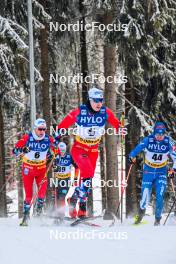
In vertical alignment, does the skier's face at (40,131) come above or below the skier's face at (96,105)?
below

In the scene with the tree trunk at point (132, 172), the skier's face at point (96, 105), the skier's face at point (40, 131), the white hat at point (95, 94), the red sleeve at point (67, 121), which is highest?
the white hat at point (95, 94)

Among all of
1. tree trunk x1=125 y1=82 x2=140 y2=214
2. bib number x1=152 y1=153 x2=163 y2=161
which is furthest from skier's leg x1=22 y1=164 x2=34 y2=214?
tree trunk x1=125 y1=82 x2=140 y2=214

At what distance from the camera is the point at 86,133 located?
372 inches

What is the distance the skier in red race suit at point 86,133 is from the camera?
368 inches

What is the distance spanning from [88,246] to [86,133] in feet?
9.57

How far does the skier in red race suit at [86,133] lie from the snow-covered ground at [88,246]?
53.4 inches

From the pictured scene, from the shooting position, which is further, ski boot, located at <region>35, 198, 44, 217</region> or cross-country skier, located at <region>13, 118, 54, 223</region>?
ski boot, located at <region>35, 198, 44, 217</region>

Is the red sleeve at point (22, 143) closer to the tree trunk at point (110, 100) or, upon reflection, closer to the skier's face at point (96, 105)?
the skier's face at point (96, 105)

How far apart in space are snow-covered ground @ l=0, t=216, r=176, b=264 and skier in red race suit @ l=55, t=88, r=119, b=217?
4.45 feet

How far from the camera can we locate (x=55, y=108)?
21.5 meters

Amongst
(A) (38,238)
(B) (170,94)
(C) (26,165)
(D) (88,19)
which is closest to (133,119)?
(B) (170,94)

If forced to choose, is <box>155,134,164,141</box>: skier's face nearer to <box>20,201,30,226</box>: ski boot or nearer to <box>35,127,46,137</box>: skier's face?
<box>35,127,46,137</box>: skier's face

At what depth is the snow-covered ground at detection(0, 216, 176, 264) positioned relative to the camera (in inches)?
249

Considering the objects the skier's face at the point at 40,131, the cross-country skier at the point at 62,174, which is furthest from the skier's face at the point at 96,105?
the cross-country skier at the point at 62,174
